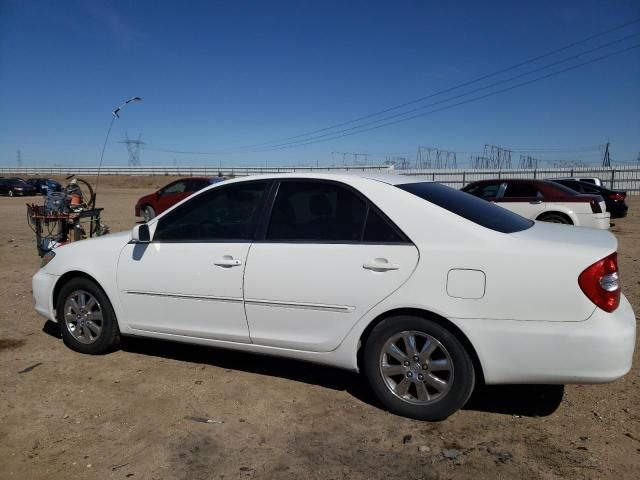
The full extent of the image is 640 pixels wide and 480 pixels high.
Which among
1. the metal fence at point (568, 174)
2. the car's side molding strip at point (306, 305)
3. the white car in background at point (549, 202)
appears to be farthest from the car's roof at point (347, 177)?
the metal fence at point (568, 174)

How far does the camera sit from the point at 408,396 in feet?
11.1

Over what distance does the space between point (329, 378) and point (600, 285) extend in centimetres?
209

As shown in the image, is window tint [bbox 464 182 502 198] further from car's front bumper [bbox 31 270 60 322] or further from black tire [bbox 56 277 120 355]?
car's front bumper [bbox 31 270 60 322]

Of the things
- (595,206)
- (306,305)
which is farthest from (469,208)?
(595,206)

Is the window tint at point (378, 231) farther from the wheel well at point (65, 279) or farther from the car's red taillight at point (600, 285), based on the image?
the wheel well at point (65, 279)

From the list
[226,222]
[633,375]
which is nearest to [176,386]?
[226,222]

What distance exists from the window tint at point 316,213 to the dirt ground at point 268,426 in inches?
46.2

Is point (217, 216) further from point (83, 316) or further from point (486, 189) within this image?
point (486, 189)

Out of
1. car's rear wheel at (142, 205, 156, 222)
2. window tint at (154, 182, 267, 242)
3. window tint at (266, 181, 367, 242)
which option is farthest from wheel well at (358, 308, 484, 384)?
car's rear wheel at (142, 205, 156, 222)

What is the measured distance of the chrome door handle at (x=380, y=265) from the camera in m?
3.27

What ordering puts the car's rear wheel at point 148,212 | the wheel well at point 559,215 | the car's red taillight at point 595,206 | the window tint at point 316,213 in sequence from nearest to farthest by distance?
the window tint at point 316,213
the car's red taillight at point 595,206
the wheel well at point 559,215
the car's rear wheel at point 148,212

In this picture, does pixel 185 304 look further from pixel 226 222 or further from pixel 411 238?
pixel 411 238

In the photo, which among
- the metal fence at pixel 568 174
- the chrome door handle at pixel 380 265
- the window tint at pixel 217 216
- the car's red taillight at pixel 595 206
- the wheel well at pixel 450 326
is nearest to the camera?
the wheel well at pixel 450 326

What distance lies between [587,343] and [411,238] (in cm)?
115
